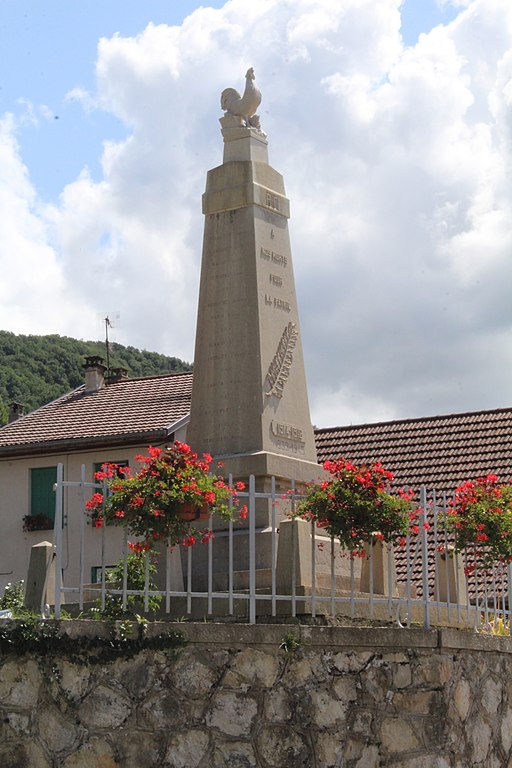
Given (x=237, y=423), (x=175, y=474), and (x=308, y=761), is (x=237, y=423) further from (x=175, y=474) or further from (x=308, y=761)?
(x=308, y=761)

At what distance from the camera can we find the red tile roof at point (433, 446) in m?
22.2

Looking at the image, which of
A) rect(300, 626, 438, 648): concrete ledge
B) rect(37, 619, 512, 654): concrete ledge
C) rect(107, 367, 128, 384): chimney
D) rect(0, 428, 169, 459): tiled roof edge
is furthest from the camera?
rect(107, 367, 128, 384): chimney

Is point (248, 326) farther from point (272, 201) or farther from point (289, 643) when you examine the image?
point (289, 643)

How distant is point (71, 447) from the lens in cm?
3022

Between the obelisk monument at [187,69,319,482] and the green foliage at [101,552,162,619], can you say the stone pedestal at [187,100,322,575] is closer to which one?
the obelisk monument at [187,69,319,482]

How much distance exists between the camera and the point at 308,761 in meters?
10.1

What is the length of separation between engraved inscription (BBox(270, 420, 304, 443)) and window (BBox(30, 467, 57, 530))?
1804 centimetres

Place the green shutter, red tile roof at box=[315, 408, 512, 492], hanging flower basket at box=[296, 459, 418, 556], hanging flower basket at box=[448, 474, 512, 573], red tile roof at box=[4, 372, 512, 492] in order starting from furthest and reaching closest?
the green shutter, red tile roof at box=[4, 372, 512, 492], red tile roof at box=[315, 408, 512, 492], hanging flower basket at box=[448, 474, 512, 573], hanging flower basket at box=[296, 459, 418, 556]

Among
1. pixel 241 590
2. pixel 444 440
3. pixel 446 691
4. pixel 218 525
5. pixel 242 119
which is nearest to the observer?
pixel 446 691

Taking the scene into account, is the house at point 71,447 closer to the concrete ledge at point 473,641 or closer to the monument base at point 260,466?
the monument base at point 260,466

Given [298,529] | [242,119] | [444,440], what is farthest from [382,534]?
[444,440]

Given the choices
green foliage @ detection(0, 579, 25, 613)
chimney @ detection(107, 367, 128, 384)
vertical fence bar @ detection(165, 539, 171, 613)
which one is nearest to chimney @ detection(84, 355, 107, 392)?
chimney @ detection(107, 367, 128, 384)

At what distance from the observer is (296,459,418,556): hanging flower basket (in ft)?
35.4

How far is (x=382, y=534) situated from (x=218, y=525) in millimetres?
2166
